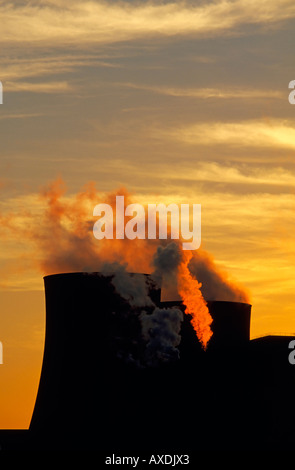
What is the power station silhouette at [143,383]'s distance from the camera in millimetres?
45906

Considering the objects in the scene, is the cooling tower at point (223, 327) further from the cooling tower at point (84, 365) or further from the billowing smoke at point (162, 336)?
the cooling tower at point (84, 365)

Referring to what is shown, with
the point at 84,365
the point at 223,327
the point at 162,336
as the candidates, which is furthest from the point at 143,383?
the point at 223,327

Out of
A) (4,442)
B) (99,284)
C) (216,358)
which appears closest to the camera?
(99,284)

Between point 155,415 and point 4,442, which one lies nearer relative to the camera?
point 155,415

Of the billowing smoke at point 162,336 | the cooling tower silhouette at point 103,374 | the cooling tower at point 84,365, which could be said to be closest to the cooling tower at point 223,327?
the cooling tower silhouette at point 103,374

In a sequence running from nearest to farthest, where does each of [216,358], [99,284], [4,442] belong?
[99,284] < [216,358] < [4,442]

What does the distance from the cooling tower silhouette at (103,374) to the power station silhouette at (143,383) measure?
44 mm

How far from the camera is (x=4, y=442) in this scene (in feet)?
189

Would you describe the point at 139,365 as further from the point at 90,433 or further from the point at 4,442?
the point at 4,442

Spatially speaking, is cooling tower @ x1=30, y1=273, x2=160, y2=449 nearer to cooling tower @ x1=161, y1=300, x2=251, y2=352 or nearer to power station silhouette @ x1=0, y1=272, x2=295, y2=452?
power station silhouette @ x1=0, y1=272, x2=295, y2=452

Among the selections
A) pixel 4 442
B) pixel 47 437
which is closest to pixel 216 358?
pixel 47 437

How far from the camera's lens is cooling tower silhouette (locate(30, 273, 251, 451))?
45.7 m
